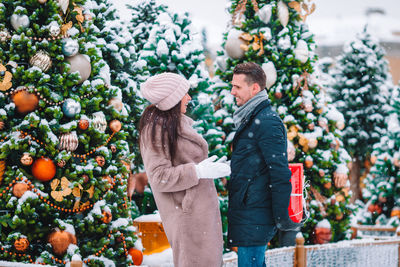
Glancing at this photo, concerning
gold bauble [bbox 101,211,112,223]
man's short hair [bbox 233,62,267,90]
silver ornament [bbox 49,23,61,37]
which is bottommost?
gold bauble [bbox 101,211,112,223]

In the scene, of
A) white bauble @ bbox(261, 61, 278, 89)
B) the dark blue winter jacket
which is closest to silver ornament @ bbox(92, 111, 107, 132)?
the dark blue winter jacket

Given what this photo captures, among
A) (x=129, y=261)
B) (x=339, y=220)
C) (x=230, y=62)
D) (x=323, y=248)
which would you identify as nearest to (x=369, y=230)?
(x=339, y=220)

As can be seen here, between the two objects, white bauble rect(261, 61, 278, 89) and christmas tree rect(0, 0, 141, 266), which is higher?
white bauble rect(261, 61, 278, 89)

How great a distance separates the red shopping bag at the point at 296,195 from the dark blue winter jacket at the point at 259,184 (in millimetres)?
90

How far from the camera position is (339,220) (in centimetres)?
725

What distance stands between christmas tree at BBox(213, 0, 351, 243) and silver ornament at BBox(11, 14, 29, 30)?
10.5ft

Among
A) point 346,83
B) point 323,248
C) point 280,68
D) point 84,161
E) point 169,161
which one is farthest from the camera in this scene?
point 346,83

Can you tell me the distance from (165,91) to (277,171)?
0.93 metres

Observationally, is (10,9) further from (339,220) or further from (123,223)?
(339,220)

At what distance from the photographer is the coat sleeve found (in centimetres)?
305

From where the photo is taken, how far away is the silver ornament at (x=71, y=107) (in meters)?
4.43

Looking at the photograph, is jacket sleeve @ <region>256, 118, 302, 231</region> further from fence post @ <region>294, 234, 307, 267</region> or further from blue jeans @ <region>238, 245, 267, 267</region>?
fence post @ <region>294, 234, 307, 267</region>

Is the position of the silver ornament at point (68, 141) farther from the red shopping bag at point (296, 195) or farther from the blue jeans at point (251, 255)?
the red shopping bag at point (296, 195)

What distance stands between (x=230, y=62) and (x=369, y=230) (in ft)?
15.7
